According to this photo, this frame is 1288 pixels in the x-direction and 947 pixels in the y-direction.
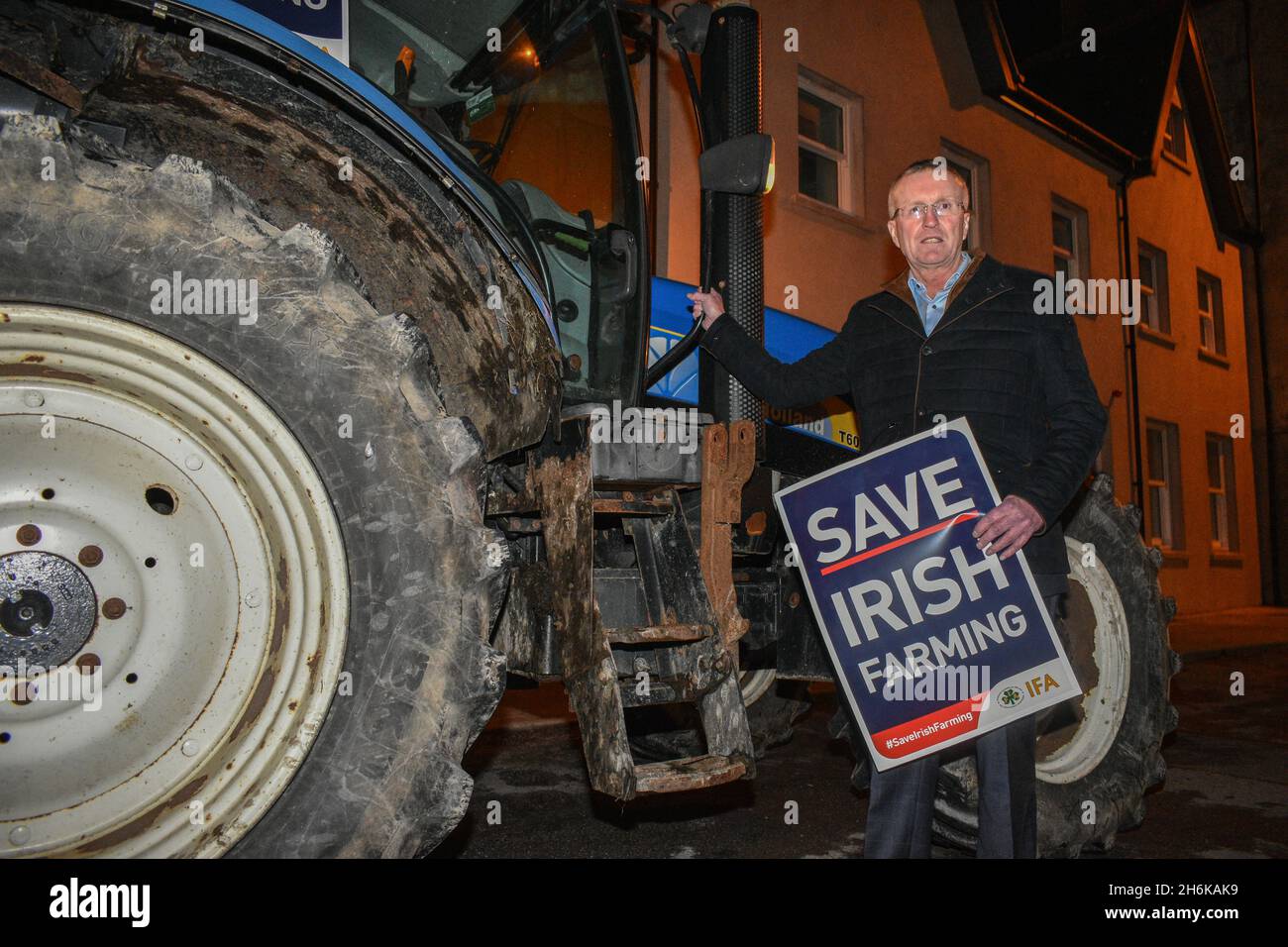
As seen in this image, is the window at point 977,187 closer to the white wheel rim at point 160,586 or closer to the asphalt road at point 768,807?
the asphalt road at point 768,807

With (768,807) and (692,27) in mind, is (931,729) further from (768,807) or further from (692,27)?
(692,27)

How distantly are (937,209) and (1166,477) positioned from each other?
47.0ft

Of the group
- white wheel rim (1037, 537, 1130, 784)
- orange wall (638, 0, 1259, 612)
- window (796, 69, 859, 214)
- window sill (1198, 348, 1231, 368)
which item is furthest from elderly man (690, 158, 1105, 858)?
window sill (1198, 348, 1231, 368)

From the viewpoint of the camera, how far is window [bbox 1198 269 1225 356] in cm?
1638

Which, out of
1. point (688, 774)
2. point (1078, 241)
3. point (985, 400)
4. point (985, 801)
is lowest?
point (985, 801)

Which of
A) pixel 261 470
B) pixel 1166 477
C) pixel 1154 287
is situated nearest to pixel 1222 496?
pixel 1166 477

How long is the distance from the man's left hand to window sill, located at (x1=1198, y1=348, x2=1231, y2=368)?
624 inches

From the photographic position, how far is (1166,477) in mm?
14609

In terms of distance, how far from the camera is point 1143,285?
48.1 feet

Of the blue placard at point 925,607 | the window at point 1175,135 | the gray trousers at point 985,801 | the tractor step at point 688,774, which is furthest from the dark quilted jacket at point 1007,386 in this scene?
the window at point 1175,135

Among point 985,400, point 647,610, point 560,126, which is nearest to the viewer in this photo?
point 985,400

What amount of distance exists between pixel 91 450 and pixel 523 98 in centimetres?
201

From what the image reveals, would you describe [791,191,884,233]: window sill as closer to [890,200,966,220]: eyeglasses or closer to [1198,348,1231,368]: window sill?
[890,200,966,220]: eyeglasses

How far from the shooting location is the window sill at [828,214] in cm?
907
